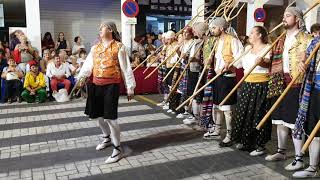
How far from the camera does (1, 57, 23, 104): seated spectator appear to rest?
9.23 m

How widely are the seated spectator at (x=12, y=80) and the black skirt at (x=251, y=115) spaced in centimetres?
628

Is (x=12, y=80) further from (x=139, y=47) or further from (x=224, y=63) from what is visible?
(x=224, y=63)

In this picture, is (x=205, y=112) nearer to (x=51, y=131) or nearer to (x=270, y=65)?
(x=270, y=65)

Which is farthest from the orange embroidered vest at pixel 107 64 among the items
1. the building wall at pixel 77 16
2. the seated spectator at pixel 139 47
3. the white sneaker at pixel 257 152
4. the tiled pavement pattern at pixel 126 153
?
the building wall at pixel 77 16

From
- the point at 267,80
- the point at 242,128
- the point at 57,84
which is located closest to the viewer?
the point at 267,80

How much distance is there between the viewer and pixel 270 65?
15.4 feet

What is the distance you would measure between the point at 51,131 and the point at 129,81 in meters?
2.30

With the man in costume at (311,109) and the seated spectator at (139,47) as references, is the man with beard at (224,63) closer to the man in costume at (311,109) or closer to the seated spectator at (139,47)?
the man in costume at (311,109)

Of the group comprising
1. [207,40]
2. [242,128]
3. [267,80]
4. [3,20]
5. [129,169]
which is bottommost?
[129,169]

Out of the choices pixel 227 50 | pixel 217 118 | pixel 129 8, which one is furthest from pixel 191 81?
pixel 129 8

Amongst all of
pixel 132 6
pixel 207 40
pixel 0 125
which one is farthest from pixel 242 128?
pixel 132 6

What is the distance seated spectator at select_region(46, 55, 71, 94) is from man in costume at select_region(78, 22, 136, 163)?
492cm

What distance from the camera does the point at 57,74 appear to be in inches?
381

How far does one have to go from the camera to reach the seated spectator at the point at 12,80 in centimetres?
923
